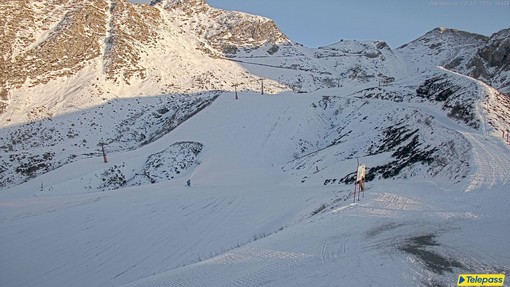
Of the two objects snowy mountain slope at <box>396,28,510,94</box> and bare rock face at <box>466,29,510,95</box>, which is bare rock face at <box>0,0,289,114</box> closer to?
snowy mountain slope at <box>396,28,510,94</box>

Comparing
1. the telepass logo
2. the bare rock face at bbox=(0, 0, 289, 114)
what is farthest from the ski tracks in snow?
the bare rock face at bbox=(0, 0, 289, 114)

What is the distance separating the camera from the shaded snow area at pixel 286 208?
18.1 feet

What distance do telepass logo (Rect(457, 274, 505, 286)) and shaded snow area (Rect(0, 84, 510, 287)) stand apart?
0.13 metres

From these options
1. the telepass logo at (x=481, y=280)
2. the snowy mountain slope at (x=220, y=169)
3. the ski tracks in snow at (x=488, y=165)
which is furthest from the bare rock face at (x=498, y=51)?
the telepass logo at (x=481, y=280)

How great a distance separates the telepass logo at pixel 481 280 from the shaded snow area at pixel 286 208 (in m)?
0.13

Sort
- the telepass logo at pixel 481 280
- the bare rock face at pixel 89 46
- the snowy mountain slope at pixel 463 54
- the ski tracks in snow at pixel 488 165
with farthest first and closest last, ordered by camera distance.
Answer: the snowy mountain slope at pixel 463 54
the bare rock face at pixel 89 46
the ski tracks in snow at pixel 488 165
the telepass logo at pixel 481 280

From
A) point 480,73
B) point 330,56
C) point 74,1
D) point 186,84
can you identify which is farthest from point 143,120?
point 330,56

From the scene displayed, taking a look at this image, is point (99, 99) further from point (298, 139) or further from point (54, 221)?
point (54, 221)

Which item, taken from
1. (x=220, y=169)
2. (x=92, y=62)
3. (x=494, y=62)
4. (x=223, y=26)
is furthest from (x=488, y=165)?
(x=223, y=26)

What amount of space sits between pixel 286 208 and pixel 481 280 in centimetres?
901

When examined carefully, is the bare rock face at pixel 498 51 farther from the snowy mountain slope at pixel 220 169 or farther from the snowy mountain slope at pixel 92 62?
the snowy mountain slope at pixel 92 62

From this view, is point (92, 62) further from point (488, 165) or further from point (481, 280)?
point (481, 280)

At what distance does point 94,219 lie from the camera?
46.3 feet

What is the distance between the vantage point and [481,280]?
4664 mm
